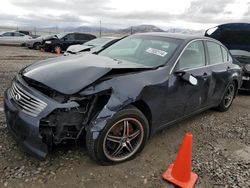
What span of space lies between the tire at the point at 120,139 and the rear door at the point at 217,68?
1.87 m

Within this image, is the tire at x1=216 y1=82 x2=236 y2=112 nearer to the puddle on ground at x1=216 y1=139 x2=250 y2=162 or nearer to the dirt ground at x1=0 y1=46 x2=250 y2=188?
the dirt ground at x1=0 y1=46 x2=250 y2=188

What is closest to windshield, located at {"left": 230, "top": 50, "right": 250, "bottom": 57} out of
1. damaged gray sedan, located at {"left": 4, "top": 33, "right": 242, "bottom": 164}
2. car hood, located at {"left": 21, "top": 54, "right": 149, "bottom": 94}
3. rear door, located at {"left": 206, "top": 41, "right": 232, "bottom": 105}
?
rear door, located at {"left": 206, "top": 41, "right": 232, "bottom": 105}

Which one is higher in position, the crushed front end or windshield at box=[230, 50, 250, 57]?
windshield at box=[230, 50, 250, 57]

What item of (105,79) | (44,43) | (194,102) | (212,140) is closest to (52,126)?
(105,79)

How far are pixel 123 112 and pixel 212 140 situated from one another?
6.14 feet

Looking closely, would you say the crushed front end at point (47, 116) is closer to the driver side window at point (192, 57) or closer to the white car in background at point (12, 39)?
the driver side window at point (192, 57)

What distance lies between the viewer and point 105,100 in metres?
2.94

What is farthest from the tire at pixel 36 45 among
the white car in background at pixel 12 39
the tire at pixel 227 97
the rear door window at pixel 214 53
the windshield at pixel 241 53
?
the rear door window at pixel 214 53

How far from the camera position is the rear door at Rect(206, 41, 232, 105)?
4492mm

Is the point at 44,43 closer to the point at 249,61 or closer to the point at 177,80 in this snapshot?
the point at 249,61

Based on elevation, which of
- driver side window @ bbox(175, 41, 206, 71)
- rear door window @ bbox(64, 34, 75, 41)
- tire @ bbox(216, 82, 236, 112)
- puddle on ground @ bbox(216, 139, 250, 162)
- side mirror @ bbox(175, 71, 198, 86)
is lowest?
puddle on ground @ bbox(216, 139, 250, 162)

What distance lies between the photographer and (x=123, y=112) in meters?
2.92

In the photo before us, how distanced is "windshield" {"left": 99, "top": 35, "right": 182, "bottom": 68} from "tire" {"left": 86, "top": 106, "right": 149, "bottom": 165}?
0.86 m

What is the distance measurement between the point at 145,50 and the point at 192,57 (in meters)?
0.75
